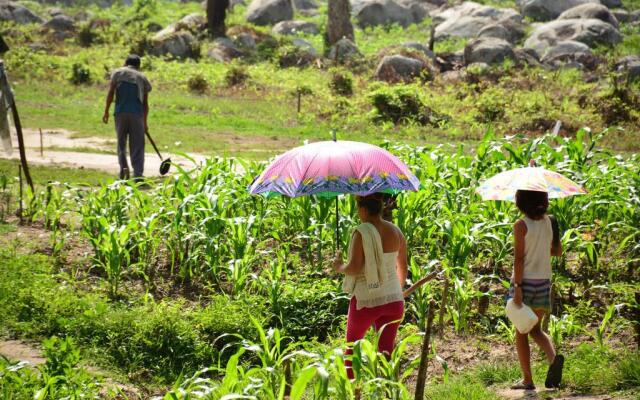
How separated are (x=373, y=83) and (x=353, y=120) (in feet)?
9.21

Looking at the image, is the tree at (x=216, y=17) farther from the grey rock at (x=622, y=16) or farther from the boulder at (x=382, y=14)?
the grey rock at (x=622, y=16)

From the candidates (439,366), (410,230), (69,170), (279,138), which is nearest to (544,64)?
(279,138)

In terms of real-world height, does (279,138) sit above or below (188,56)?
below

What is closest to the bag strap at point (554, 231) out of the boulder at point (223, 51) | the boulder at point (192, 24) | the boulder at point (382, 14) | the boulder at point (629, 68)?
the boulder at point (629, 68)

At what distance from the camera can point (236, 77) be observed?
2320 cm

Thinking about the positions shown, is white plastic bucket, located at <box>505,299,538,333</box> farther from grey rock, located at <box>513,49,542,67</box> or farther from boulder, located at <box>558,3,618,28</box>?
boulder, located at <box>558,3,618,28</box>

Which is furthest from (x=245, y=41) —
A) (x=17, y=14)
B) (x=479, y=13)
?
(x=479, y=13)

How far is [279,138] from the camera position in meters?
16.6

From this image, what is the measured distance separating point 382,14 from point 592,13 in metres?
8.43

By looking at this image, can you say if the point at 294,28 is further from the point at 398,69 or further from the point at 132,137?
the point at 132,137

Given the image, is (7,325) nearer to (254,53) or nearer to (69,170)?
(69,170)

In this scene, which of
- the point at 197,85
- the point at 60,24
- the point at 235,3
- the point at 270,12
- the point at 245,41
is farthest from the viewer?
the point at 235,3

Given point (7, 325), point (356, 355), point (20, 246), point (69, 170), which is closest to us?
point (356, 355)

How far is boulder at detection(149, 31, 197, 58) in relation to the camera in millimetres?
26312
